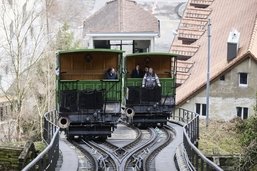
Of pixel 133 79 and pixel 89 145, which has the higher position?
pixel 133 79

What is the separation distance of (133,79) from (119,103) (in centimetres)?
324

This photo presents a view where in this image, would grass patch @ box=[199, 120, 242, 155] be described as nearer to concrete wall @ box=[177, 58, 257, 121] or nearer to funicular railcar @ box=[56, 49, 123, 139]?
concrete wall @ box=[177, 58, 257, 121]

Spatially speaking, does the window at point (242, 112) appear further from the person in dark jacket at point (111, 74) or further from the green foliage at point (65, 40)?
the person in dark jacket at point (111, 74)

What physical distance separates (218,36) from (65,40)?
12.5 m

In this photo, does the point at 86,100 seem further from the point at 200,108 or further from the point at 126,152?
the point at 200,108

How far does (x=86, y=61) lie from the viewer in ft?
74.5

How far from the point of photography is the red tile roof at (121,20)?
43.6 meters

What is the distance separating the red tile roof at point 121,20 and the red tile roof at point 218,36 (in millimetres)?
5191

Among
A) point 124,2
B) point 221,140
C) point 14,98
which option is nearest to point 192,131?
point 221,140

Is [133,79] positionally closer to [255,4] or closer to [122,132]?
[122,132]

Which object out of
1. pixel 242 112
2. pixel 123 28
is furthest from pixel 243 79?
pixel 123 28

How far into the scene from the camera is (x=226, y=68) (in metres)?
44.9

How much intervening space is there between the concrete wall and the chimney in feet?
3.13

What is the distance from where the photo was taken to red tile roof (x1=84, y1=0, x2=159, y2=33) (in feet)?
143
